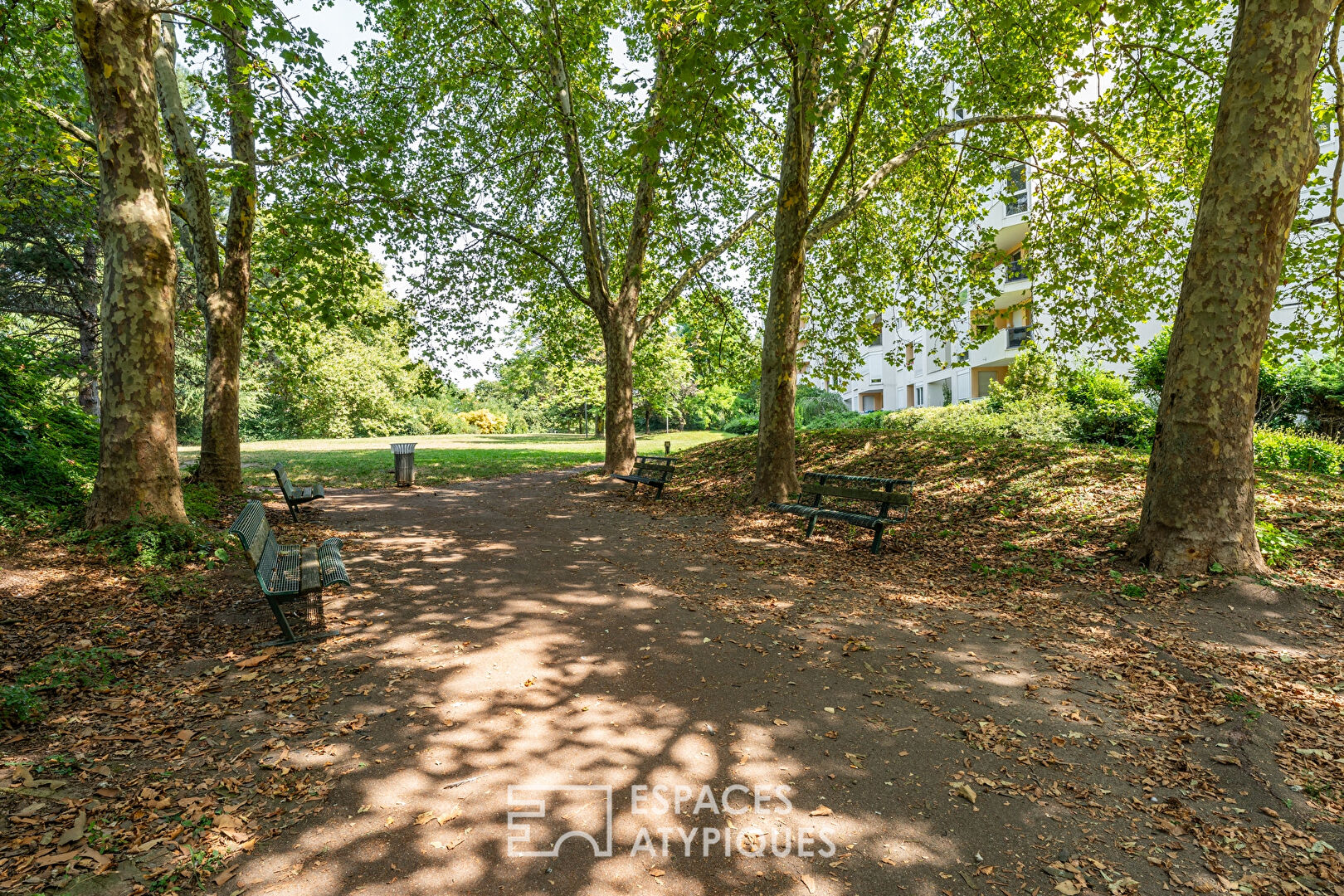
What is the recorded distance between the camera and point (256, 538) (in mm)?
5305

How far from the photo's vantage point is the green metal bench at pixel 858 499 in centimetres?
802

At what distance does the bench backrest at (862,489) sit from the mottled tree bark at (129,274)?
8083 mm

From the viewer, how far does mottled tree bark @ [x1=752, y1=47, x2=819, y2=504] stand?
31.7ft

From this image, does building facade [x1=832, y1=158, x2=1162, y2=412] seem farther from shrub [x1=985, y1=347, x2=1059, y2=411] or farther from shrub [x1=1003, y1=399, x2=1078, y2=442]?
shrub [x1=1003, y1=399, x2=1078, y2=442]

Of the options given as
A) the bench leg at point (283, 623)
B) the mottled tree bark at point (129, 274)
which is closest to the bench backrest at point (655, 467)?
the mottled tree bark at point (129, 274)

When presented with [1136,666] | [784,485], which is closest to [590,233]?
[784,485]

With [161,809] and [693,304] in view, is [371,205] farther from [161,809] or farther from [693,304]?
[161,809]

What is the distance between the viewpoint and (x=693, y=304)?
17.6 metres

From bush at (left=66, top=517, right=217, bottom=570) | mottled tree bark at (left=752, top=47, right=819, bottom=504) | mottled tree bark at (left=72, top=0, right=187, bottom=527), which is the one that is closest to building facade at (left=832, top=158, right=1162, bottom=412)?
mottled tree bark at (left=752, top=47, right=819, bottom=504)

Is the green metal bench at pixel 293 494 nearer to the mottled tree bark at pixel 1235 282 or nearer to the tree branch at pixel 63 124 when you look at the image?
the tree branch at pixel 63 124

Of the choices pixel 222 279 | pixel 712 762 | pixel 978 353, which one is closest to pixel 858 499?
pixel 712 762

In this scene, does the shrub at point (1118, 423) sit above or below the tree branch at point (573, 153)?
below

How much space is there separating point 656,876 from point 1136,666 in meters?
4.05

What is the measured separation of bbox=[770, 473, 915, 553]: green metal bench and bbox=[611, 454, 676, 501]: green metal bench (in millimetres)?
3106
